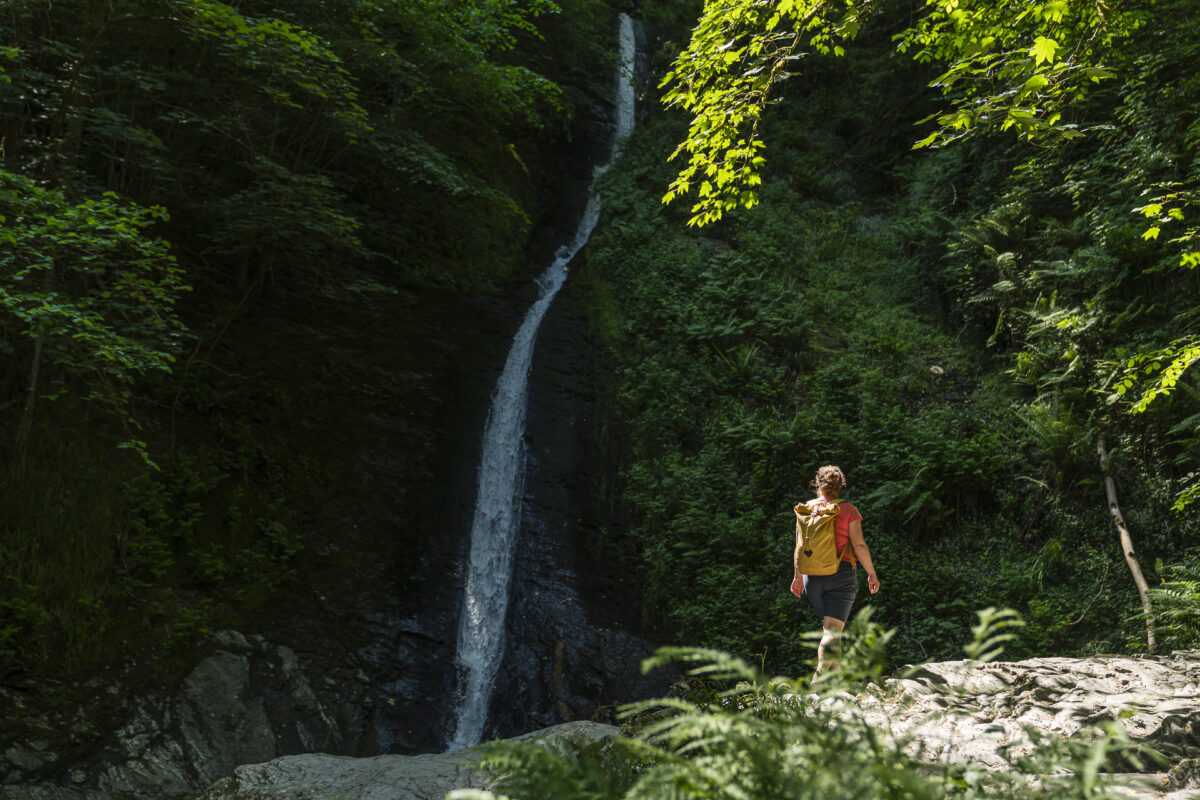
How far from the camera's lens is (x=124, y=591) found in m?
7.68

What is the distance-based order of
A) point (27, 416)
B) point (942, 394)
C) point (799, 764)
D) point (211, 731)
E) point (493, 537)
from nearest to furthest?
point (799, 764) → point (211, 731) → point (27, 416) → point (942, 394) → point (493, 537)

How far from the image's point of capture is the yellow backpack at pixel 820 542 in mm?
5480

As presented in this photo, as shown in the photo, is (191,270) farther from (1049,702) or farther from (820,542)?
(1049,702)

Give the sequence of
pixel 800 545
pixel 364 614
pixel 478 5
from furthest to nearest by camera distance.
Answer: pixel 478 5 → pixel 364 614 → pixel 800 545

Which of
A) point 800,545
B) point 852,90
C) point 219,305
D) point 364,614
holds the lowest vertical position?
point 364,614

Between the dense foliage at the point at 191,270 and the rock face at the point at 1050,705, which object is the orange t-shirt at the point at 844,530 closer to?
the rock face at the point at 1050,705

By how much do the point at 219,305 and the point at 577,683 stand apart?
8416mm

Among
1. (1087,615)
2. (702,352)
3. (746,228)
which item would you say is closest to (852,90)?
(746,228)

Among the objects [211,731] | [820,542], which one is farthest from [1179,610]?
[211,731]

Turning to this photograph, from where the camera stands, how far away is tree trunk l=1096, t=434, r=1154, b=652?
22.4 feet

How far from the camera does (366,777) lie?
5.51 metres

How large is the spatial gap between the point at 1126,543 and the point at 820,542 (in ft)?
15.7

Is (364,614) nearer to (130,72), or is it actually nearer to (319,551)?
(319,551)

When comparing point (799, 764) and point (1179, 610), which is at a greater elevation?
point (799, 764)
